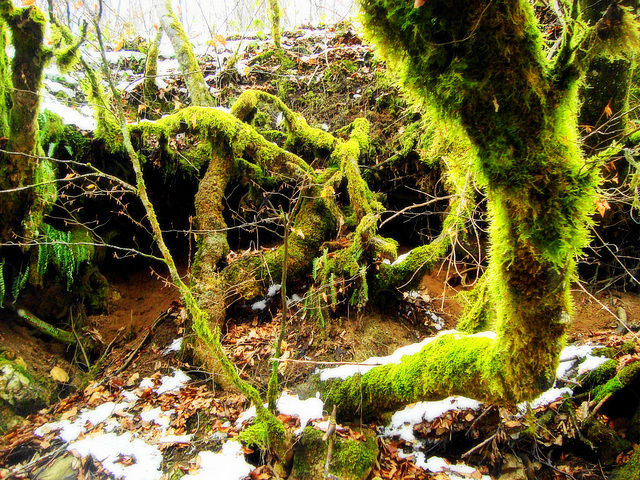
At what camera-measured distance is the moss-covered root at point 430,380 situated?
2.14 m

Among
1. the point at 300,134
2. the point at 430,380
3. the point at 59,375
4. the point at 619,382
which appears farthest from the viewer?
the point at 300,134

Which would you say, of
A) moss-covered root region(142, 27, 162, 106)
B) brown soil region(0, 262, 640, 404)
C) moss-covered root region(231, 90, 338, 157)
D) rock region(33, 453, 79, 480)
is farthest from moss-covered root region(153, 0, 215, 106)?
rock region(33, 453, 79, 480)

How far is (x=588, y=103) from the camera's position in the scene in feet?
14.1

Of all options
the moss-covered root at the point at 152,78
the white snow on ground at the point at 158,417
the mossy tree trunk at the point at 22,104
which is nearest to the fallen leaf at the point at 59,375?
the white snow on ground at the point at 158,417

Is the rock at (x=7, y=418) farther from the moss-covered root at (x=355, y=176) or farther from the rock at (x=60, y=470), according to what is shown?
the moss-covered root at (x=355, y=176)

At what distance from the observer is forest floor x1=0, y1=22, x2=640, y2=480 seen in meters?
3.13

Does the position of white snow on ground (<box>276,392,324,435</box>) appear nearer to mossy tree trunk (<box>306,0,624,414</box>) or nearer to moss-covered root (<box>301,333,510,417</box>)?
moss-covered root (<box>301,333,510,417</box>)

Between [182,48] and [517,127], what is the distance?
766cm

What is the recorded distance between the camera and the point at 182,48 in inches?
280

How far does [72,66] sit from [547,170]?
583 cm

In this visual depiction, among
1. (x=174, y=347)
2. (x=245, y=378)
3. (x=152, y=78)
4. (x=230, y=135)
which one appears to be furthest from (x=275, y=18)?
(x=245, y=378)

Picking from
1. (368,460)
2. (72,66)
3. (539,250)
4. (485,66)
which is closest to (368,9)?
(485,66)

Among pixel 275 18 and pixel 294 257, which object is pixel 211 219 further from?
pixel 275 18

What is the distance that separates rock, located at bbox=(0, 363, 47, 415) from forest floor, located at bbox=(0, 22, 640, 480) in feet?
0.45
